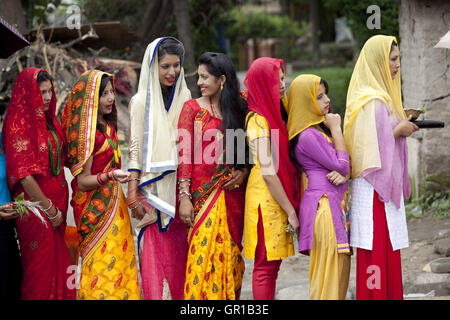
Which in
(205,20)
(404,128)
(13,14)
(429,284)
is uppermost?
(205,20)

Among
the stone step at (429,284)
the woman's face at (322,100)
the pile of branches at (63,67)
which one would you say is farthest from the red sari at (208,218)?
the pile of branches at (63,67)

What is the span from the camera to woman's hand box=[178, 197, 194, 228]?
3.65 meters

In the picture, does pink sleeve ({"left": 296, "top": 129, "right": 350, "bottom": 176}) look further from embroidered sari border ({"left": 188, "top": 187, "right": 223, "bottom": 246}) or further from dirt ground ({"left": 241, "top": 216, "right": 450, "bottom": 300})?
dirt ground ({"left": 241, "top": 216, "right": 450, "bottom": 300})

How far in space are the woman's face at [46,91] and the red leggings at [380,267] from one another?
2158 mm

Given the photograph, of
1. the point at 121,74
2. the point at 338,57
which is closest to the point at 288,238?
the point at 121,74

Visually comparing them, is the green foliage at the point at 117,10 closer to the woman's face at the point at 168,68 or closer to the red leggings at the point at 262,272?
the woman's face at the point at 168,68

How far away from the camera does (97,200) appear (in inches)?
149

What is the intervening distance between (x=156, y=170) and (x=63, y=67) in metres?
4.24

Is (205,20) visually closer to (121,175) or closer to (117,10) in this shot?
(117,10)

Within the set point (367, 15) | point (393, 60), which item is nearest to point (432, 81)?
point (367, 15)

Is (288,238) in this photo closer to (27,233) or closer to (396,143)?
(396,143)

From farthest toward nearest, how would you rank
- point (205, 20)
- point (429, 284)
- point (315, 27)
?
point (315, 27)
point (205, 20)
point (429, 284)

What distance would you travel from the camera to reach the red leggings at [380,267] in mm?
3613

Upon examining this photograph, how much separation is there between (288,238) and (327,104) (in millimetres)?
872
